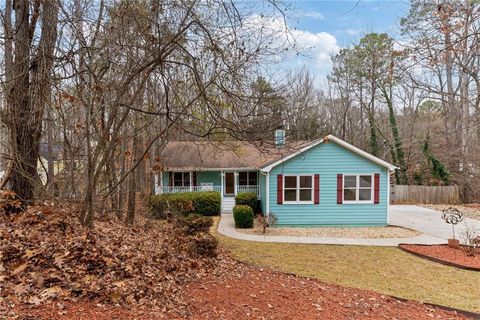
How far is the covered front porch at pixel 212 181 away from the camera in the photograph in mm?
18663

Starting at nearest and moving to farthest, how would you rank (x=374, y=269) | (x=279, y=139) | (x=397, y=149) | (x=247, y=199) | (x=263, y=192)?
(x=279, y=139) < (x=374, y=269) < (x=263, y=192) < (x=247, y=199) < (x=397, y=149)

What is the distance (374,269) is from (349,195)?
252 inches

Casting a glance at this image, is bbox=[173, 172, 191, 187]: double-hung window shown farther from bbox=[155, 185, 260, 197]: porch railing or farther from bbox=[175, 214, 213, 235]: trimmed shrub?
bbox=[175, 214, 213, 235]: trimmed shrub

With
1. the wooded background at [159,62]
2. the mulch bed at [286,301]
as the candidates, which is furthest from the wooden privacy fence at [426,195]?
the mulch bed at [286,301]

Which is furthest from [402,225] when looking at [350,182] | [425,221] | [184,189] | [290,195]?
[184,189]

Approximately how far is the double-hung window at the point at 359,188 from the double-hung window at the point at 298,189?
59.6 inches

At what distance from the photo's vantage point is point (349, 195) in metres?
14.0

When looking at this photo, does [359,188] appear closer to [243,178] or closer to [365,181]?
[365,181]

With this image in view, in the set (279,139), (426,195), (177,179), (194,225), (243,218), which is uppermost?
(279,139)

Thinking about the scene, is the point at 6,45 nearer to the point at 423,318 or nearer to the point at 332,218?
the point at 423,318

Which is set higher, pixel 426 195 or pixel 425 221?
pixel 426 195

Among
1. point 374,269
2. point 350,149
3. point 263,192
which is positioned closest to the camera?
point 374,269

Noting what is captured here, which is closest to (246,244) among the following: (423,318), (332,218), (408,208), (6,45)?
(332,218)

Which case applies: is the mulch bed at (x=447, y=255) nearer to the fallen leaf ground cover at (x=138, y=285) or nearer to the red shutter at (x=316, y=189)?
the fallen leaf ground cover at (x=138, y=285)
